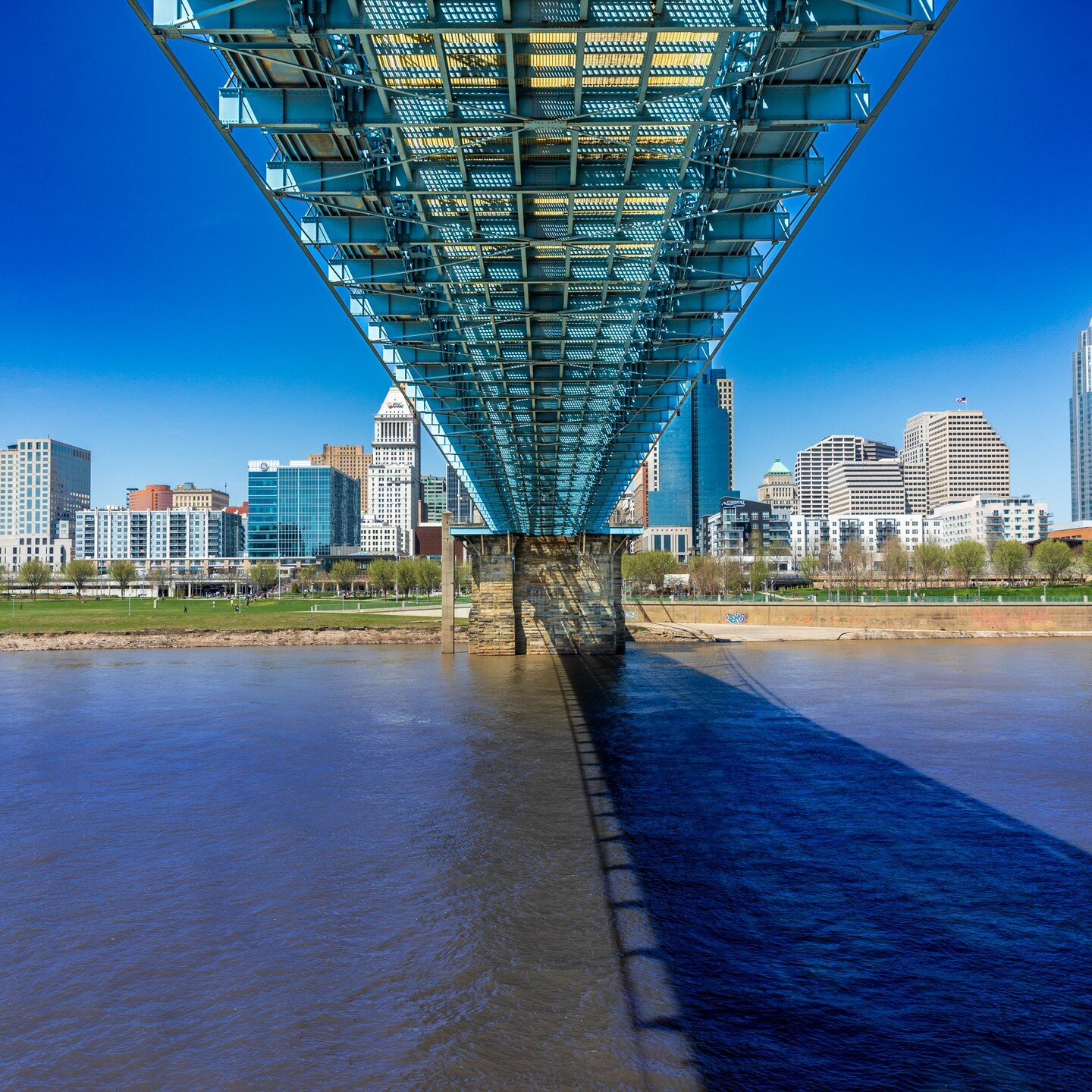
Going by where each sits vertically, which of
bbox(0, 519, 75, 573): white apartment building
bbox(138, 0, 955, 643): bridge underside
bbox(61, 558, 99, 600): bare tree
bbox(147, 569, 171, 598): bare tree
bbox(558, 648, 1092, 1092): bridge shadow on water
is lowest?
bbox(558, 648, 1092, 1092): bridge shadow on water

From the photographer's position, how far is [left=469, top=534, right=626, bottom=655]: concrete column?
175 ft

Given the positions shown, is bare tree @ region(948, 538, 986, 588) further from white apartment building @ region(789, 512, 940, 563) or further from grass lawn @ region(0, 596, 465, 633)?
white apartment building @ region(789, 512, 940, 563)

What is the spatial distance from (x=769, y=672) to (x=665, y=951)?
34.9m

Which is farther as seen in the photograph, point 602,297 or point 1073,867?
point 602,297

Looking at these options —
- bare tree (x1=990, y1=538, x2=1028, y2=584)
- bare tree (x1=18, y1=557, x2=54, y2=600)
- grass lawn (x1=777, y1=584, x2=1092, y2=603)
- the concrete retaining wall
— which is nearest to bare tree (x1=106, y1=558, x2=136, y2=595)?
bare tree (x1=18, y1=557, x2=54, y2=600)

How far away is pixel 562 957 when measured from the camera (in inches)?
451

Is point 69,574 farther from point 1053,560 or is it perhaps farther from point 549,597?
point 1053,560

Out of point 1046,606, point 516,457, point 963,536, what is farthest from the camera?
point 963,536

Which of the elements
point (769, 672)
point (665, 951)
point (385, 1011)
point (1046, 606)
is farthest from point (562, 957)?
point (1046, 606)

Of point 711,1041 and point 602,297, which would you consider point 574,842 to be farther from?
point 602,297

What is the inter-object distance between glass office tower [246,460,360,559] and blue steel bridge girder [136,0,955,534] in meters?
Result: 159

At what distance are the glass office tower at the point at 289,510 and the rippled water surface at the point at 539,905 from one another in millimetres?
149169

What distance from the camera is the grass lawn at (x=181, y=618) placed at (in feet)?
220

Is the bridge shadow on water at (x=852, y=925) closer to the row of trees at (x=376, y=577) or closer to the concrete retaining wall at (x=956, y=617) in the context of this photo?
the concrete retaining wall at (x=956, y=617)
